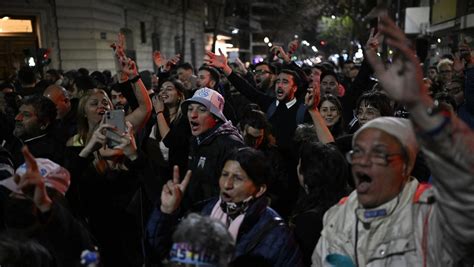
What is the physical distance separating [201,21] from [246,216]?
3365 cm

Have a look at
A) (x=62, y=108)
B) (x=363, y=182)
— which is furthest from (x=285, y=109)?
(x=363, y=182)

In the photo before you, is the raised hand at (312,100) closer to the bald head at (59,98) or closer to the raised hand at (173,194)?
the raised hand at (173,194)

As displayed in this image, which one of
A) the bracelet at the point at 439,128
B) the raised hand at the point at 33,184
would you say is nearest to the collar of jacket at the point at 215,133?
the raised hand at the point at 33,184

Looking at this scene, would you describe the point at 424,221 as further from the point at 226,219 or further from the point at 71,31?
the point at 71,31

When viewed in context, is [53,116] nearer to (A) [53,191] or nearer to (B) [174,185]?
(A) [53,191]

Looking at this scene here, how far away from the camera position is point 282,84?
634 cm

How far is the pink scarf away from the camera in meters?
2.66

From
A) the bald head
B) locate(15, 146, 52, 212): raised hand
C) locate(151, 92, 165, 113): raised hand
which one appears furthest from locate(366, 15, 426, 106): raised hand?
the bald head

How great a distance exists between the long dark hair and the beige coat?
571 millimetres

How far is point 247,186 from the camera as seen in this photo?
114 inches

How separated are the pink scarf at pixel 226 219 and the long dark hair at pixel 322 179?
484 millimetres

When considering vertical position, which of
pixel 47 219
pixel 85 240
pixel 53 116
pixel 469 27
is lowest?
pixel 85 240

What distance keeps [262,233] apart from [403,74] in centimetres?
131

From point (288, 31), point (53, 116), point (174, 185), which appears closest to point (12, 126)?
point (53, 116)
